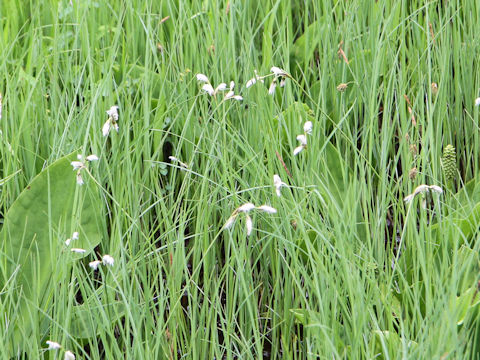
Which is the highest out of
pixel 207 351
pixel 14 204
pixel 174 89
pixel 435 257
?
pixel 174 89

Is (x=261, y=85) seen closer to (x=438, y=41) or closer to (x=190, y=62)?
(x=190, y=62)

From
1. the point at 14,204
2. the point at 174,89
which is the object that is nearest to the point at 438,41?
the point at 174,89

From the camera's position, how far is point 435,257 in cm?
132

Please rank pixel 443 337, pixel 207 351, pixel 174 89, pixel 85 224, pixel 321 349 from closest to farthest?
pixel 443 337, pixel 321 349, pixel 207 351, pixel 85 224, pixel 174 89

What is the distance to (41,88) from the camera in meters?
1.66

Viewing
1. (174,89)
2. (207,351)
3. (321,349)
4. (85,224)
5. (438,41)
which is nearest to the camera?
(321,349)

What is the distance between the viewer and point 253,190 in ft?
4.58

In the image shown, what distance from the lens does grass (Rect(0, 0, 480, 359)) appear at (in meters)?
1.13

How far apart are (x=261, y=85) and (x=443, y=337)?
71 cm

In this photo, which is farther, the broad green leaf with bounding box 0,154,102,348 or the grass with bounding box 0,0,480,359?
the broad green leaf with bounding box 0,154,102,348

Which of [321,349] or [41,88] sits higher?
[41,88]

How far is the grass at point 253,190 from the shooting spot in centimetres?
113

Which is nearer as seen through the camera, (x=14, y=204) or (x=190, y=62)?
(x=14, y=204)

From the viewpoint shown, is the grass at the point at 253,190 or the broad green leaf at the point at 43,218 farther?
the broad green leaf at the point at 43,218
